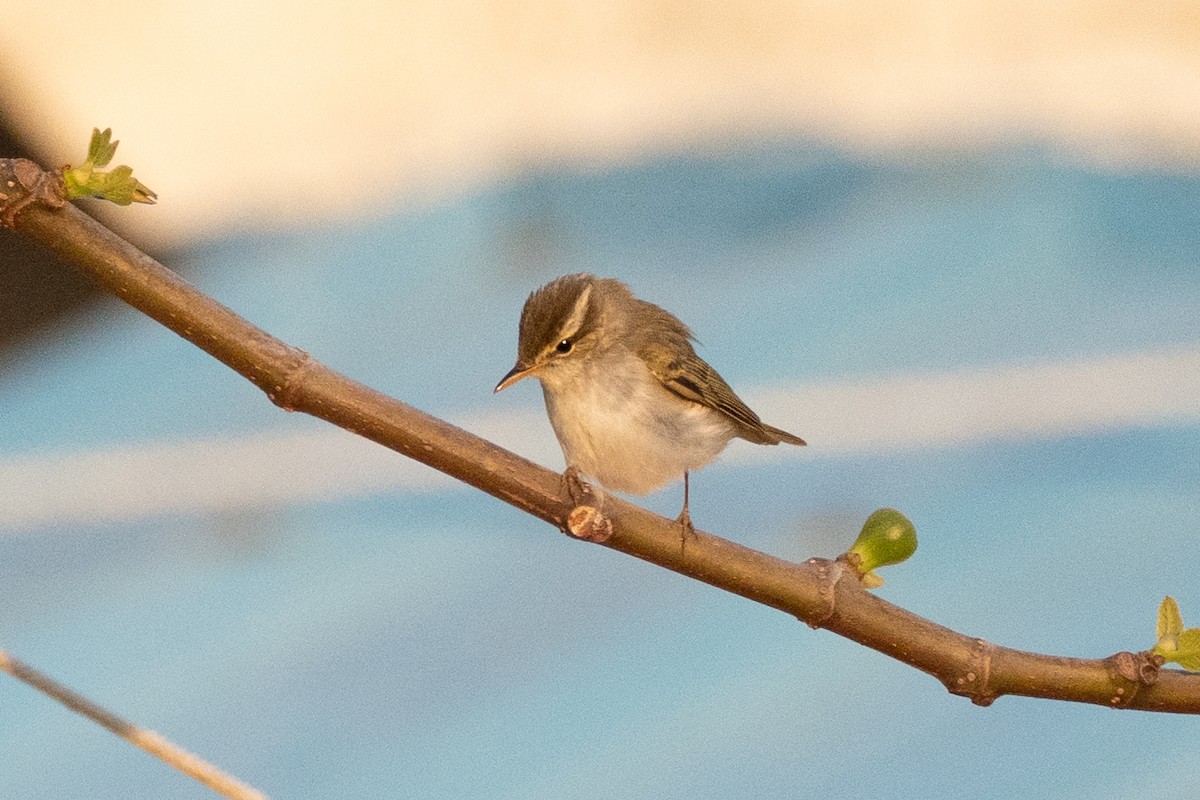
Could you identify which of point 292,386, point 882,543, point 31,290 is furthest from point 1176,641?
point 31,290

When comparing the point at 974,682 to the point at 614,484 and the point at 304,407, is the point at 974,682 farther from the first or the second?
the point at 614,484

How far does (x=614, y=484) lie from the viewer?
38.7 inches

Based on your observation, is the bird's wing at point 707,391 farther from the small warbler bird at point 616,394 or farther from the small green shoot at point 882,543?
the small green shoot at point 882,543

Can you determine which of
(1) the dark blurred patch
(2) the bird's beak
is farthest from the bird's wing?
(1) the dark blurred patch

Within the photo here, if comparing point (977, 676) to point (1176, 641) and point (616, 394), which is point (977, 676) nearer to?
point (1176, 641)

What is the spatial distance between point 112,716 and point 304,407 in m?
0.14

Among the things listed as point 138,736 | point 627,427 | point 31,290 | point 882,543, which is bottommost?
point 138,736

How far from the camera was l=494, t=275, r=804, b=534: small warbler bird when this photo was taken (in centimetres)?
95

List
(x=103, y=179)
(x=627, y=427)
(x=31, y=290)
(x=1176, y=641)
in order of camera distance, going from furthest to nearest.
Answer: (x=31, y=290), (x=627, y=427), (x=1176, y=641), (x=103, y=179)

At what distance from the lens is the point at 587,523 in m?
0.51

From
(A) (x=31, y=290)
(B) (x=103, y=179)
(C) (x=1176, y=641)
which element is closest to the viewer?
(B) (x=103, y=179)

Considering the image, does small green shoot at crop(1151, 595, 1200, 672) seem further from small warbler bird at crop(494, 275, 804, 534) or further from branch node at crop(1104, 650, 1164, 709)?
small warbler bird at crop(494, 275, 804, 534)

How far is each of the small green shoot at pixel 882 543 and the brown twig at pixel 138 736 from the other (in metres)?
0.29

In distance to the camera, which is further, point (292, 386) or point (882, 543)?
point (882, 543)
